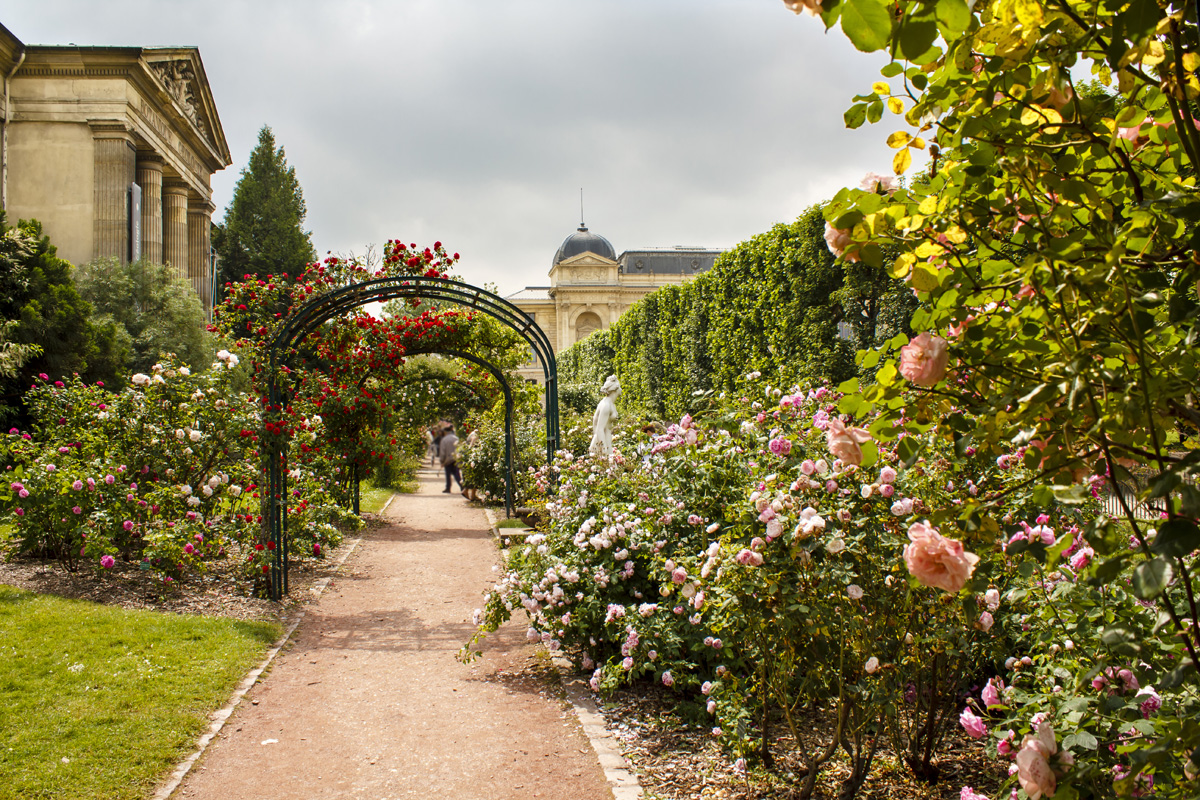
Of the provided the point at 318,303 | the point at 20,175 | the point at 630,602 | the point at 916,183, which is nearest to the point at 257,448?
the point at 318,303

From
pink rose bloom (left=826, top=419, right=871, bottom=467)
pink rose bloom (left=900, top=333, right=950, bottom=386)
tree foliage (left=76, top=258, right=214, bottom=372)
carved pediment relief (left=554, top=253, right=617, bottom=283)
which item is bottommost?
pink rose bloom (left=826, top=419, right=871, bottom=467)

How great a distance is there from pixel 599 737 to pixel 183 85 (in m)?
25.8

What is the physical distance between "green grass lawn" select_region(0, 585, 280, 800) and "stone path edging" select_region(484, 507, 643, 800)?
72.3 inches

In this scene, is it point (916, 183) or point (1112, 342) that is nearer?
point (1112, 342)

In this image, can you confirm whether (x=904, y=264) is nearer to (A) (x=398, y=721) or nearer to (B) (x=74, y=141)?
(A) (x=398, y=721)

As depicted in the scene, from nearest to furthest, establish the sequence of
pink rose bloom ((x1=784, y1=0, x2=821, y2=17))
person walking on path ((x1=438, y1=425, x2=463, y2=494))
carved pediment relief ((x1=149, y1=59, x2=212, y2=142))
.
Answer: pink rose bloom ((x1=784, y1=0, x2=821, y2=17))
person walking on path ((x1=438, y1=425, x2=463, y2=494))
carved pediment relief ((x1=149, y1=59, x2=212, y2=142))

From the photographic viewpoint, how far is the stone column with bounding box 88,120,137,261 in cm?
2005

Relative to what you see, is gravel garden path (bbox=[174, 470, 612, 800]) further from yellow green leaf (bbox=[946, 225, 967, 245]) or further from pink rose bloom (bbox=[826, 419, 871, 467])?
yellow green leaf (bbox=[946, 225, 967, 245])

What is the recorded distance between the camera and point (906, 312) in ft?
21.9

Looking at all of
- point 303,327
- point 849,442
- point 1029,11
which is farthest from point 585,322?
point 1029,11

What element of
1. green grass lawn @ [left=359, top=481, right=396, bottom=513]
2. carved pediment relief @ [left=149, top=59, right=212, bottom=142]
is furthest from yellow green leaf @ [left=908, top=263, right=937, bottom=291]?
carved pediment relief @ [left=149, top=59, right=212, bottom=142]

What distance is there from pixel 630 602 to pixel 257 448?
3.66 m

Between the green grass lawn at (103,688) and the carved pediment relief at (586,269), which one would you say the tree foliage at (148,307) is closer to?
the green grass lawn at (103,688)

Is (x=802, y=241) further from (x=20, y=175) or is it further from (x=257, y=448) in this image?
(x=20, y=175)
